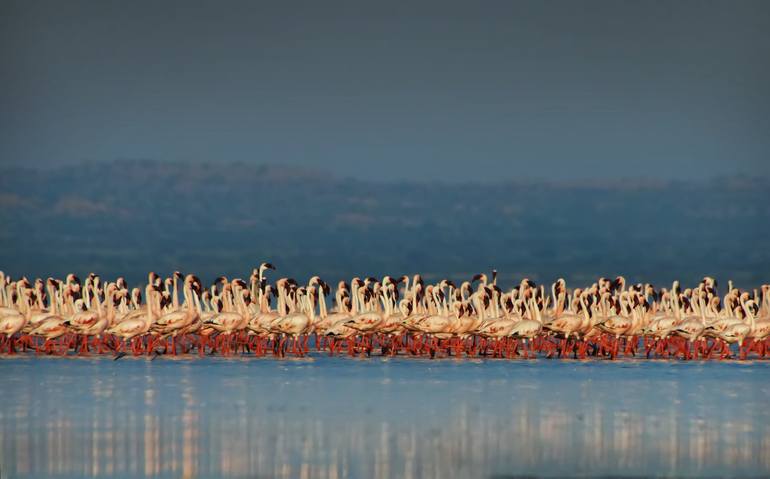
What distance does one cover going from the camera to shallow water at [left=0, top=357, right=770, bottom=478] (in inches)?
640

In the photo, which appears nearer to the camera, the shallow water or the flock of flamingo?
the shallow water

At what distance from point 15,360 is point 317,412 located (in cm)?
1143

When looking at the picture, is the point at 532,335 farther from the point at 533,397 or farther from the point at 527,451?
the point at 527,451

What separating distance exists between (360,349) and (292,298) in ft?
11.1

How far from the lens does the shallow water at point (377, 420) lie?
16.2 meters

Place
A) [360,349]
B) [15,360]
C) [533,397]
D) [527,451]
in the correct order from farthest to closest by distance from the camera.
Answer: [360,349], [15,360], [533,397], [527,451]

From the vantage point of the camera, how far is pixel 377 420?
20281mm

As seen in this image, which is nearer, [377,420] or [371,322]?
[377,420]

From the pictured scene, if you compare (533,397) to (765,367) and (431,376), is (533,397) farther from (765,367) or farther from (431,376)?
(765,367)

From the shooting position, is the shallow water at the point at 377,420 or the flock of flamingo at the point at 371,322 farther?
the flock of flamingo at the point at 371,322

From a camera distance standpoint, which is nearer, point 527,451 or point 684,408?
point 527,451

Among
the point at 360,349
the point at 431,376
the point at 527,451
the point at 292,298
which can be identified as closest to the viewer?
the point at 527,451

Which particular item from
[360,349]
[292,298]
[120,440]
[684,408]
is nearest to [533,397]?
[684,408]

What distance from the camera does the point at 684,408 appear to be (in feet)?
72.2
